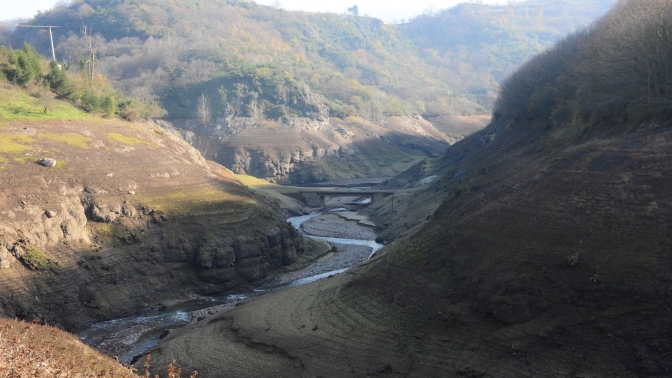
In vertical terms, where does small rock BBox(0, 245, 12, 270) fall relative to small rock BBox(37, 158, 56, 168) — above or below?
below

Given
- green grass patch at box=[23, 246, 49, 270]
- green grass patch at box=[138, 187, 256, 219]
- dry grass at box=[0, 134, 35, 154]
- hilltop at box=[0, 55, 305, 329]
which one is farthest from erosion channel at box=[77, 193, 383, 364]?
dry grass at box=[0, 134, 35, 154]

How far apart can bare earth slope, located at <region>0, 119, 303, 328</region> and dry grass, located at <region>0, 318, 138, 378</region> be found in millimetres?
15872

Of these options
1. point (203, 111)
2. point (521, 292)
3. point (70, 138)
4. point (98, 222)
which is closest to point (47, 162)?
point (98, 222)

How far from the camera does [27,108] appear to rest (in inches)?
2457

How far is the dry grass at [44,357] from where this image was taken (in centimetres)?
1969

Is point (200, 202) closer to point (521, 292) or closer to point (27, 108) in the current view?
point (27, 108)

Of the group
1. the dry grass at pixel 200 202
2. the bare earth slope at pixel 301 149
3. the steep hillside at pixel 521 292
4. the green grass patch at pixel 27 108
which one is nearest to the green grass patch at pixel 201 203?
the dry grass at pixel 200 202

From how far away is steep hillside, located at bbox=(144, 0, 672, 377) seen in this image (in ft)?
89.1

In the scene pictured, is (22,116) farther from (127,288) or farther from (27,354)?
(27,354)

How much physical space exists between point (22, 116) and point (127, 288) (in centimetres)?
2564

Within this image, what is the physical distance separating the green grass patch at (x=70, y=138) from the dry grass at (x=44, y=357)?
117 ft

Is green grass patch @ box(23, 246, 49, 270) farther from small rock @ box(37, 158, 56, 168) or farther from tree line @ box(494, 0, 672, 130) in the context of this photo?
tree line @ box(494, 0, 672, 130)

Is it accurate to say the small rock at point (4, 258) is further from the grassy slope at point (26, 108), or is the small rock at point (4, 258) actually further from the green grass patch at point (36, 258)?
the grassy slope at point (26, 108)

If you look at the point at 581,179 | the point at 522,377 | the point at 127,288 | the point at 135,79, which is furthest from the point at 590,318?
the point at 135,79
